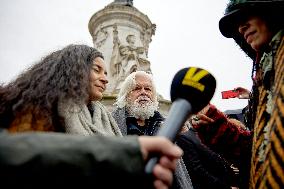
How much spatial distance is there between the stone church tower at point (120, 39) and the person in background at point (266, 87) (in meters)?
7.99

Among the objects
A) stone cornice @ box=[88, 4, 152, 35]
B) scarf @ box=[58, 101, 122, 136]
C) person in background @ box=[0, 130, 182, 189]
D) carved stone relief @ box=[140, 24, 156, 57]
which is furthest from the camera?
carved stone relief @ box=[140, 24, 156, 57]

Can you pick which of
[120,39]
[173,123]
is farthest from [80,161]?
[120,39]

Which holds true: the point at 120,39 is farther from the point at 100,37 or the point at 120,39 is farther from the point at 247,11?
A: the point at 247,11

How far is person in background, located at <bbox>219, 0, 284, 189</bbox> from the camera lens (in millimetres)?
1178

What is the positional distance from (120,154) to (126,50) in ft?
29.9

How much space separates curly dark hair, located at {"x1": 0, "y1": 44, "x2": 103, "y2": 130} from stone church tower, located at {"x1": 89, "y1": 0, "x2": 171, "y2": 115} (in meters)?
7.21

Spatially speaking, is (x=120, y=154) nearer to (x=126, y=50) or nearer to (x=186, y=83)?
(x=186, y=83)

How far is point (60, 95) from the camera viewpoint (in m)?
1.88

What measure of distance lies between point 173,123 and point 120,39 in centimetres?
947

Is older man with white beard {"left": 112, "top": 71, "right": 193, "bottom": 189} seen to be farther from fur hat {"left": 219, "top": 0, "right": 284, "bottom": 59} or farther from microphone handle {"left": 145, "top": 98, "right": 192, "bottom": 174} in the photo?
microphone handle {"left": 145, "top": 98, "right": 192, "bottom": 174}

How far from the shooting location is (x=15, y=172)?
Answer: 768mm

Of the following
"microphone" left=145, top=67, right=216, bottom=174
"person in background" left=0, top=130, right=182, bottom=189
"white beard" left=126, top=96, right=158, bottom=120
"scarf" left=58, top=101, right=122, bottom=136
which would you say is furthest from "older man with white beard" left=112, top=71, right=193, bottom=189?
"person in background" left=0, top=130, right=182, bottom=189

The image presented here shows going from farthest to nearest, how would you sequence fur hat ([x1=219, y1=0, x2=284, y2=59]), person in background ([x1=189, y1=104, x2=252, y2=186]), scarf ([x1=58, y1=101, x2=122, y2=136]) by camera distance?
scarf ([x1=58, y1=101, x2=122, y2=136]), person in background ([x1=189, y1=104, x2=252, y2=186]), fur hat ([x1=219, y1=0, x2=284, y2=59])

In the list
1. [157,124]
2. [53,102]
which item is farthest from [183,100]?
[157,124]
